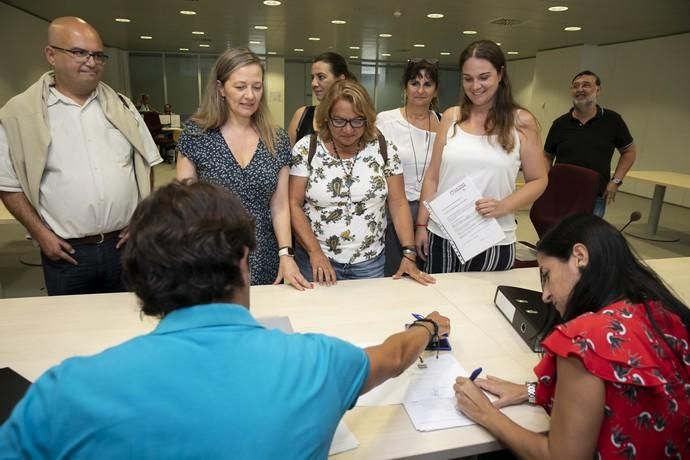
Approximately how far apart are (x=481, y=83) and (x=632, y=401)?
4.66 feet

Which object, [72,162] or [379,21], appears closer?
[72,162]

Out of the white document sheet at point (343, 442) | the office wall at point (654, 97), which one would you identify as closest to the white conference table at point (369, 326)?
the white document sheet at point (343, 442)

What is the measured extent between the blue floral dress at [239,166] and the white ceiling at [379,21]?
4.69m

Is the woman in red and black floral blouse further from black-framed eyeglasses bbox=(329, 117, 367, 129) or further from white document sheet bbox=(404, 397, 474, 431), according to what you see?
black-framed eyeglasses bbox=(329, 117, 367, 129)

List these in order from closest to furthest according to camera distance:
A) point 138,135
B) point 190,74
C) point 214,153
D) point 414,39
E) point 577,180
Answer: point 214,153 < point 138,135 < point 577,180 < point 414,39 < point 190,74

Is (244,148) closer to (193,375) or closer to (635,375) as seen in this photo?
(193,375)

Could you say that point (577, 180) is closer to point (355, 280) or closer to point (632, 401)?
point (355, 280)

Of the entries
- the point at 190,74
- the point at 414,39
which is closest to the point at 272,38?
the point at 414,39

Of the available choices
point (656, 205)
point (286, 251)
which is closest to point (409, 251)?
point (286, 251)

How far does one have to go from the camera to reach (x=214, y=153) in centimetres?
193

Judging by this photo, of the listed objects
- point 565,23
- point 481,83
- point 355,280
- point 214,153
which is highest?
point 565,23

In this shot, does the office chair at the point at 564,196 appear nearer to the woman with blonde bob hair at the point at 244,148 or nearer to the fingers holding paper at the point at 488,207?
the fingers holding paper at the point at 488,207

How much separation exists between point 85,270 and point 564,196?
2.96 metres

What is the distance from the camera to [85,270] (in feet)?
7.08
